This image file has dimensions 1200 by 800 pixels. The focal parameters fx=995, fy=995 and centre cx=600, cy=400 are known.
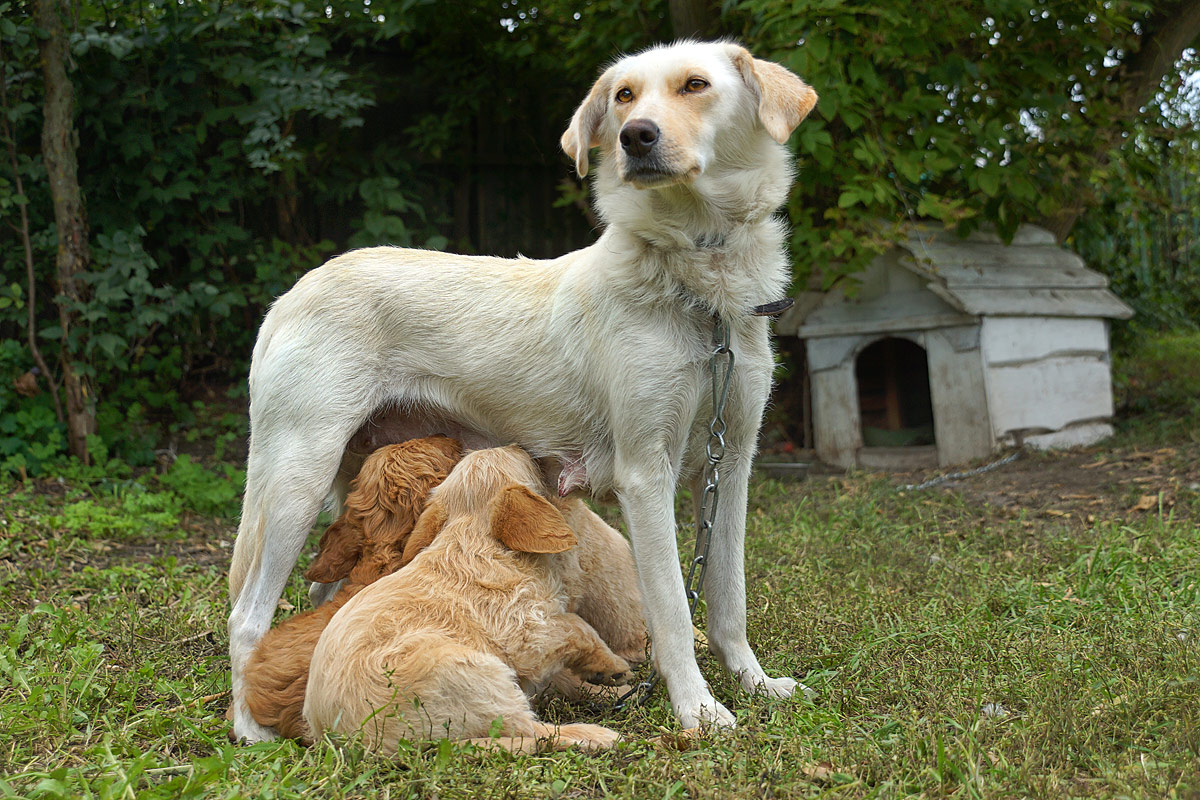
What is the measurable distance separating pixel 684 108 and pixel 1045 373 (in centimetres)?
462

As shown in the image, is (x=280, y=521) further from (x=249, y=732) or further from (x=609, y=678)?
(x=609, y=678)

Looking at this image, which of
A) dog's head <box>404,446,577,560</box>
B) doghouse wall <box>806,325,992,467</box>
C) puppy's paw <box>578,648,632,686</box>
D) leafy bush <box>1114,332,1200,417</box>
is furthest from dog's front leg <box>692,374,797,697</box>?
leafy bush <box>1114,332,1200,417</box>

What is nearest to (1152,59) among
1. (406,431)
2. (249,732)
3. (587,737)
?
(406,431)

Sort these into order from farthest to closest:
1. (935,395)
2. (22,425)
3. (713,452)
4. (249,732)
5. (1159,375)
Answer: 1. (1159,375)
2. (935,395)
3. (22,425)
4. (713,452)
5. (249,732)

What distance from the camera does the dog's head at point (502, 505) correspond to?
8.79 ft

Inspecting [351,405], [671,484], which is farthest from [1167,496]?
[351,405]

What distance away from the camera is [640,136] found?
2.70 metres

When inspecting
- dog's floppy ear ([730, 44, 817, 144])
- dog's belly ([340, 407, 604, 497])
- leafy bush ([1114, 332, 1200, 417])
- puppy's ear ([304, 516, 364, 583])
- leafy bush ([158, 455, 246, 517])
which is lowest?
leafy bush ([1114, 332, 1200, 417])

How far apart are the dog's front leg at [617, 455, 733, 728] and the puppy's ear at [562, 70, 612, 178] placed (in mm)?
1016

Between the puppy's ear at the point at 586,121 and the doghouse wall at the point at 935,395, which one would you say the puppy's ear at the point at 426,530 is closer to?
the puppy's ear at the point at 586,121

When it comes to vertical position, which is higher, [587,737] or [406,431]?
[406,431]

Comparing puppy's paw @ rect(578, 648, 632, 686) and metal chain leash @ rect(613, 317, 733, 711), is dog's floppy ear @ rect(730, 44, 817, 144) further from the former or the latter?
puppy's paw @ rect(578, 648, 632, 686)

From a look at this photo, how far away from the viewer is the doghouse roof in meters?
6.33

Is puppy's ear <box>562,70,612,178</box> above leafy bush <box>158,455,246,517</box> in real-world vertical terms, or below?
above
